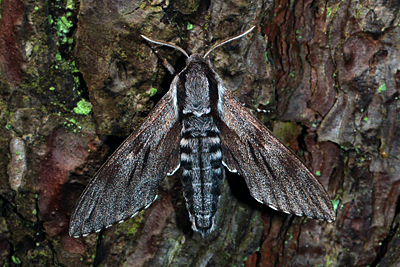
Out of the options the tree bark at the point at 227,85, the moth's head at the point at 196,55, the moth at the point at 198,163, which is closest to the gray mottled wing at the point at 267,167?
the moth at the point at 198,163

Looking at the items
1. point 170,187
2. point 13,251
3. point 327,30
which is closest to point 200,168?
point 170,187

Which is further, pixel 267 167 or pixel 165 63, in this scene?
pixel 267 167

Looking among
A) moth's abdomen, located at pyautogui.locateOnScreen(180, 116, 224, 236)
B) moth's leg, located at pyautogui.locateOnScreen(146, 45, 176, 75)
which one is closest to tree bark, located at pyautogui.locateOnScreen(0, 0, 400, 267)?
moth's leg, located at pyautogui.locateOnScreen(146, 45, 176, 75)

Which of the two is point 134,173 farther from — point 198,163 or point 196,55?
point 196,55

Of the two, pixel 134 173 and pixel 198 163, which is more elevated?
pixel 198 163

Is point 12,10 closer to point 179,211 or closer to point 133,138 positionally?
point 133,138

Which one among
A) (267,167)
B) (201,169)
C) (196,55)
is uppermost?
(196,55)

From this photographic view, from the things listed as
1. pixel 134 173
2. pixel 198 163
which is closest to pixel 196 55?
pixel 198 163
